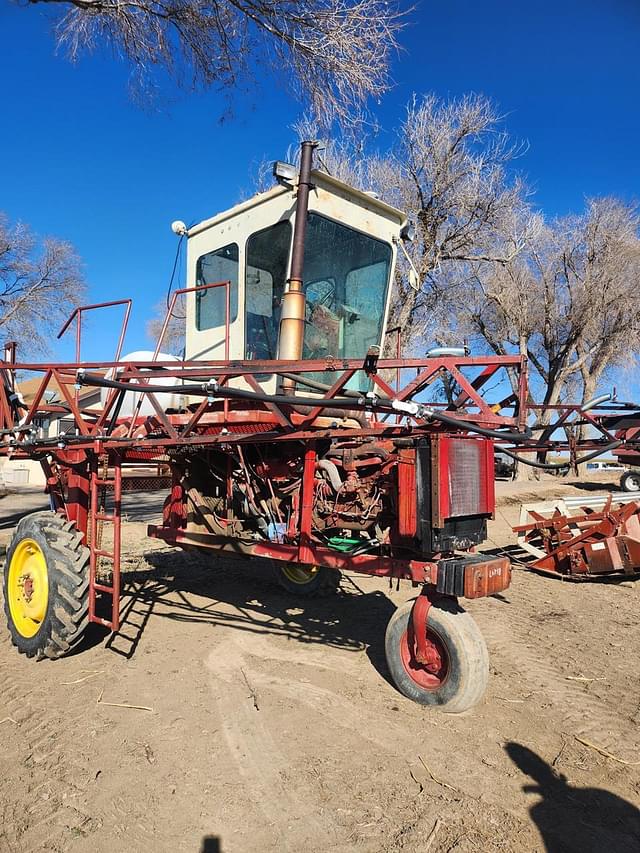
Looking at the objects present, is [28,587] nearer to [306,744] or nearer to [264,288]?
[306,744]

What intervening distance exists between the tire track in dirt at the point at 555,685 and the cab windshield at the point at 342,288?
297 centimetres

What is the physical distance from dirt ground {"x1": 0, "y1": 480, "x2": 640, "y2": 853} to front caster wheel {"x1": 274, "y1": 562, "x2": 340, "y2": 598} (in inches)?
24.5

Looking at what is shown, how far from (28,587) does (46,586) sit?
0.32m

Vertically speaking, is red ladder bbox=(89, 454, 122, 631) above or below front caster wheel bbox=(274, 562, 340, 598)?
above

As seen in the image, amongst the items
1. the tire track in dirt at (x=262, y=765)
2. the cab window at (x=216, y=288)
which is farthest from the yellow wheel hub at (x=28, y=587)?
the cab window at (x=216, y=288)

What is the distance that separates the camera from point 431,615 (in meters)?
3.93

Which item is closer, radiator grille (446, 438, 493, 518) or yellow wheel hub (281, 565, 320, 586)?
radiator grille (446, 438, 493, 518)

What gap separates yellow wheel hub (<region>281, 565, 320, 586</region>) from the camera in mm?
6695

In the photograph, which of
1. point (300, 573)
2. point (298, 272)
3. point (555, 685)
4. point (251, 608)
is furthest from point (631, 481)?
point (298, 272)

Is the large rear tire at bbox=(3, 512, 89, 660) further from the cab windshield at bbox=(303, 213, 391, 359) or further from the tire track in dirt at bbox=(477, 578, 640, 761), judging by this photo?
the tire track in dirt at bbox=(477, 578, 640, 761)

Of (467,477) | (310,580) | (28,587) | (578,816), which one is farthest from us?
(310,580)

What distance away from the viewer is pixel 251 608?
6352 millimetres

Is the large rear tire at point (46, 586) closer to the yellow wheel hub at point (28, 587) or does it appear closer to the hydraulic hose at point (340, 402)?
the yellow wheel hub at point (28, 587)

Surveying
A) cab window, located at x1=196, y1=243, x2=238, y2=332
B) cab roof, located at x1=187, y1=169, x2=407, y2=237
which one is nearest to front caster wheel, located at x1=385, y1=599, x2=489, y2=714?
cab window, located at x1=196, y1=243, x2=238, y2=332
